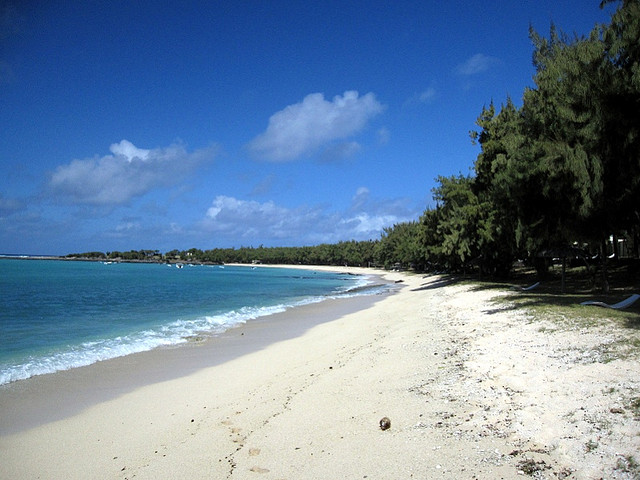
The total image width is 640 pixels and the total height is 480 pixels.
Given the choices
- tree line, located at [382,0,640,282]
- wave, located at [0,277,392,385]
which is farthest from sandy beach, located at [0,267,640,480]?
tree line, located at [382,0,640,282]

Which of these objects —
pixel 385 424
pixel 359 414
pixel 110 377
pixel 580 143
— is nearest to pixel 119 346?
pixel 110 377

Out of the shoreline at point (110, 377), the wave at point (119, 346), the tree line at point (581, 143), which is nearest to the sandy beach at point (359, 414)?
the shoreline at point (110, 377)

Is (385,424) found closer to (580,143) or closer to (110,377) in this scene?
(110,377)

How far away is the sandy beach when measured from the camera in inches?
193

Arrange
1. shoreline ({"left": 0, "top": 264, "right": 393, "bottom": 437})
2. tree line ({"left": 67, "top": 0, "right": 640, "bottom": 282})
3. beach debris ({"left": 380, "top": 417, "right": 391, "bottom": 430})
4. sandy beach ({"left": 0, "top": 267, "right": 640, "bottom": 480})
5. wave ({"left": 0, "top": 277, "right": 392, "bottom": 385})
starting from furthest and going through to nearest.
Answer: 1. tree line ({"left": 67, "top": 0, "right": 640, "bottom": 282})
2. wave ({"left": 0, "top": 277, "right": 392, "bottom": 385})
3. shoreline ({"left": 0, "top": 264, "right": 393, "bottom": 437})
4. beach debris ({"left": 380, "top": 417, "right": 391, "bottom": 430})
5. sandy beach ({"left": 0, "top": 267, "right": 640, "bottom": 480})

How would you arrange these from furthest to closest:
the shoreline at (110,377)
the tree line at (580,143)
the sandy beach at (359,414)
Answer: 1. the tree line at (580,143)
2. the shoreline at (110,377)
3. the sandy beach at (359,414)

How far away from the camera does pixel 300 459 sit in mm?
5426

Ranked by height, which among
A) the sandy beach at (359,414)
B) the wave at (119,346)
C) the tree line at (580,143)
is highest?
the tree line at (580,143)

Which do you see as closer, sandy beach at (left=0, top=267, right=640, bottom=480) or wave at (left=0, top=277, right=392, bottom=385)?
sandy beach at (left=0, top=267, right=640, bottom=480)

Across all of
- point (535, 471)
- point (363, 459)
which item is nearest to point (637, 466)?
point (535, 471)

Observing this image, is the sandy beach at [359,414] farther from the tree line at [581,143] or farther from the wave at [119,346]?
the tree line at [581,143]

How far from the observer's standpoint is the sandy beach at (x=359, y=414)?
16.1 ft

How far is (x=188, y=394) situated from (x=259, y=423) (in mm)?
2920

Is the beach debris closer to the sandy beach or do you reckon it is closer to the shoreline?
the sandy beach
